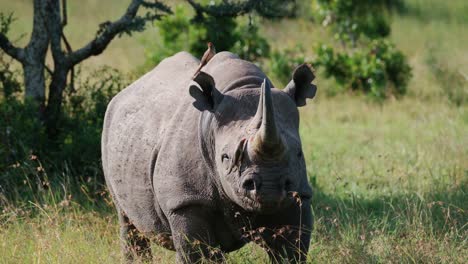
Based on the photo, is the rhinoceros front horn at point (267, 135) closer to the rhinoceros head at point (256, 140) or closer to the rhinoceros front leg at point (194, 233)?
the rhinoceros head at point (256, 140)

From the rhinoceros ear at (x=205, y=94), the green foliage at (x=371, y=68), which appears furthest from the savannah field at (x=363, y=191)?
the rhinoceros ear at (x=205, y=94)

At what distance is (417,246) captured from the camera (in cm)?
612

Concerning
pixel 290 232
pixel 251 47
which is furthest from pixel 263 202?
pixel 251 47

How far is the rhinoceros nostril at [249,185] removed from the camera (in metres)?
4.91

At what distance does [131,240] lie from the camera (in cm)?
710

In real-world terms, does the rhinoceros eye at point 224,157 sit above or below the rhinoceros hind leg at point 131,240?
above

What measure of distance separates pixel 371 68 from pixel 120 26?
6.73 metres

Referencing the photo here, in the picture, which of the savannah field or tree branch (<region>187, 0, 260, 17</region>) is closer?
the savannah field

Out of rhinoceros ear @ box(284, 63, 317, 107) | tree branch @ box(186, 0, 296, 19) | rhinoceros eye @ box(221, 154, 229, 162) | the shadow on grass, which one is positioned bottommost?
the shadow on grass

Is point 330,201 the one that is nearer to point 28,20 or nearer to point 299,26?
point 299,26

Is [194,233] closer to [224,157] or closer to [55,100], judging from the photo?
[224,157]

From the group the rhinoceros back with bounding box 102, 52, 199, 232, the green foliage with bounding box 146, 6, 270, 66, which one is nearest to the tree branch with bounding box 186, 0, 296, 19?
the rhinoceros back with bounding box 102, 52, 199, 232

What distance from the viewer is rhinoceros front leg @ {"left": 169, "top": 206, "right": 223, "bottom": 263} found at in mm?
5551

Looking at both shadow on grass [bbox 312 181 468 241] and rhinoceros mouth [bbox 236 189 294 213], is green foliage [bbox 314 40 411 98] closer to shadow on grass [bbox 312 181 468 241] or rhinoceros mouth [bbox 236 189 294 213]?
shadow on grass [bbox 312 181 468 241]
